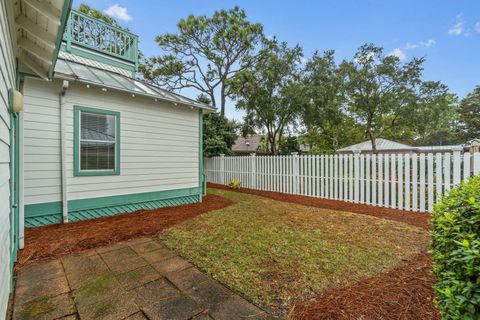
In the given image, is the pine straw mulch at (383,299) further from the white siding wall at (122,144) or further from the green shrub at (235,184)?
the green shrub at (235,184)

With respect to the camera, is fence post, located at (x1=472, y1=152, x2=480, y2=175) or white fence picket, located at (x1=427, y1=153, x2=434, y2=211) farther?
white fence picket, located at (x1=427, y1=153, x2=434, y2=211)

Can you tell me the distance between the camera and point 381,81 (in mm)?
14352

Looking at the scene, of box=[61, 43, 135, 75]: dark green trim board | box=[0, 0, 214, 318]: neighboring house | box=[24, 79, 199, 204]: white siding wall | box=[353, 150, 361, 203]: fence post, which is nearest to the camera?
box=[0, 0, 214, 318]: neighboring house

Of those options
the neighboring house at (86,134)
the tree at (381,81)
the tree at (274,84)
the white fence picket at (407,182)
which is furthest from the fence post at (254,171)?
the tree at (381,81)

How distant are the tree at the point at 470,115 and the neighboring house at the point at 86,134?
38379mm

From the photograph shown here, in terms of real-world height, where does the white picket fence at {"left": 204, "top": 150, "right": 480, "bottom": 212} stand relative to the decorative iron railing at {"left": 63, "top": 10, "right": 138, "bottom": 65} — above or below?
below

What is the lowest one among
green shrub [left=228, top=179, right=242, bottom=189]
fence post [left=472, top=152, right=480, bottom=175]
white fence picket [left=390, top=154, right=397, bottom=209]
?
green shrub [left=228, top=179, right=242, bottom=189]

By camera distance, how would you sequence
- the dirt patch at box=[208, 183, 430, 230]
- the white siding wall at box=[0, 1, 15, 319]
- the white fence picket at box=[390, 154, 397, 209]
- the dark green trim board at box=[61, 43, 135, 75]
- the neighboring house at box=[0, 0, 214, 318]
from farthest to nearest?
the dark green trim board at box=[61, 43, 135, 75] < the white fence picket at box=[390, 154, 397, 209] < the dirt patch at box=[208, 183, 430, 230] < the neighboring house at box=[0, 0, 214, 318] < the white siding wall at box=[0, 1, 15, 319]

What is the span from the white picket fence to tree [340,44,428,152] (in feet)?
32.0

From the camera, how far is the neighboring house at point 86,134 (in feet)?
9.77

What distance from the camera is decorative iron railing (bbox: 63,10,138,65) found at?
6297 millimetres

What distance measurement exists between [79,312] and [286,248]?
2539 millimetres

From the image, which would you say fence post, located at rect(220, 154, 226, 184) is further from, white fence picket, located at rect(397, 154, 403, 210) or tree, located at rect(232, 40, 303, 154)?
white fence picket, located at rect(397, 154, 403, 210)

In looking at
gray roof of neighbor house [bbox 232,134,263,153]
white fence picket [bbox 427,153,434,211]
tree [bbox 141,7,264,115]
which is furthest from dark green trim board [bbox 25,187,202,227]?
gray roof of neighbor house [bbox 232,134,263,153]
